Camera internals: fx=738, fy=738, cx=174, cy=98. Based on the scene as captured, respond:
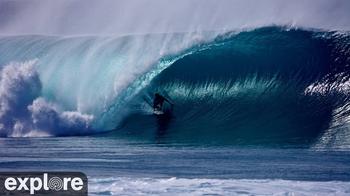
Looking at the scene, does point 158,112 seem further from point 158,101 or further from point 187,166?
point 187,166

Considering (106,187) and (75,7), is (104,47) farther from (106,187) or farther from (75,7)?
(106,187)

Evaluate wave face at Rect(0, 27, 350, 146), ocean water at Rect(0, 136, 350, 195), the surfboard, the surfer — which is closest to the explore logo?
ocean water at Rect(0, 136, 350, 195)

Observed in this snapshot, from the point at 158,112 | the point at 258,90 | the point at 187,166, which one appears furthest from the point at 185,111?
the point at 187,166

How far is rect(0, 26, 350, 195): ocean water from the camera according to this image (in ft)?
31.0

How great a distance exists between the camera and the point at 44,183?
28.5 feet

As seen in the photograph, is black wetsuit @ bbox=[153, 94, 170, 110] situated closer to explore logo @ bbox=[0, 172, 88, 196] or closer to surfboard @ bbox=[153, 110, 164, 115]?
surfboard @ bbox=[153, 110, 164, 115]

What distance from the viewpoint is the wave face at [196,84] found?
46.0ft

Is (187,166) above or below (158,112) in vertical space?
below

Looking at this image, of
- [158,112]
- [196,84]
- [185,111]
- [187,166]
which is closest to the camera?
[187,166]

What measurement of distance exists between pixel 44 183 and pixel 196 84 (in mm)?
8167

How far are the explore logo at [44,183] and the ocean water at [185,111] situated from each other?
223 millimetres

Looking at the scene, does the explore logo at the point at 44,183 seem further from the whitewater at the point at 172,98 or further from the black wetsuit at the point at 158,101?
the black wetsuit at the point at 158,101

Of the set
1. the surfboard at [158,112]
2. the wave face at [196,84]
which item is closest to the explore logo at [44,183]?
the wave face at [196,84]

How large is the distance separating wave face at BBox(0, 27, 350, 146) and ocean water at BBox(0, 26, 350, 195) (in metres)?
0.03
